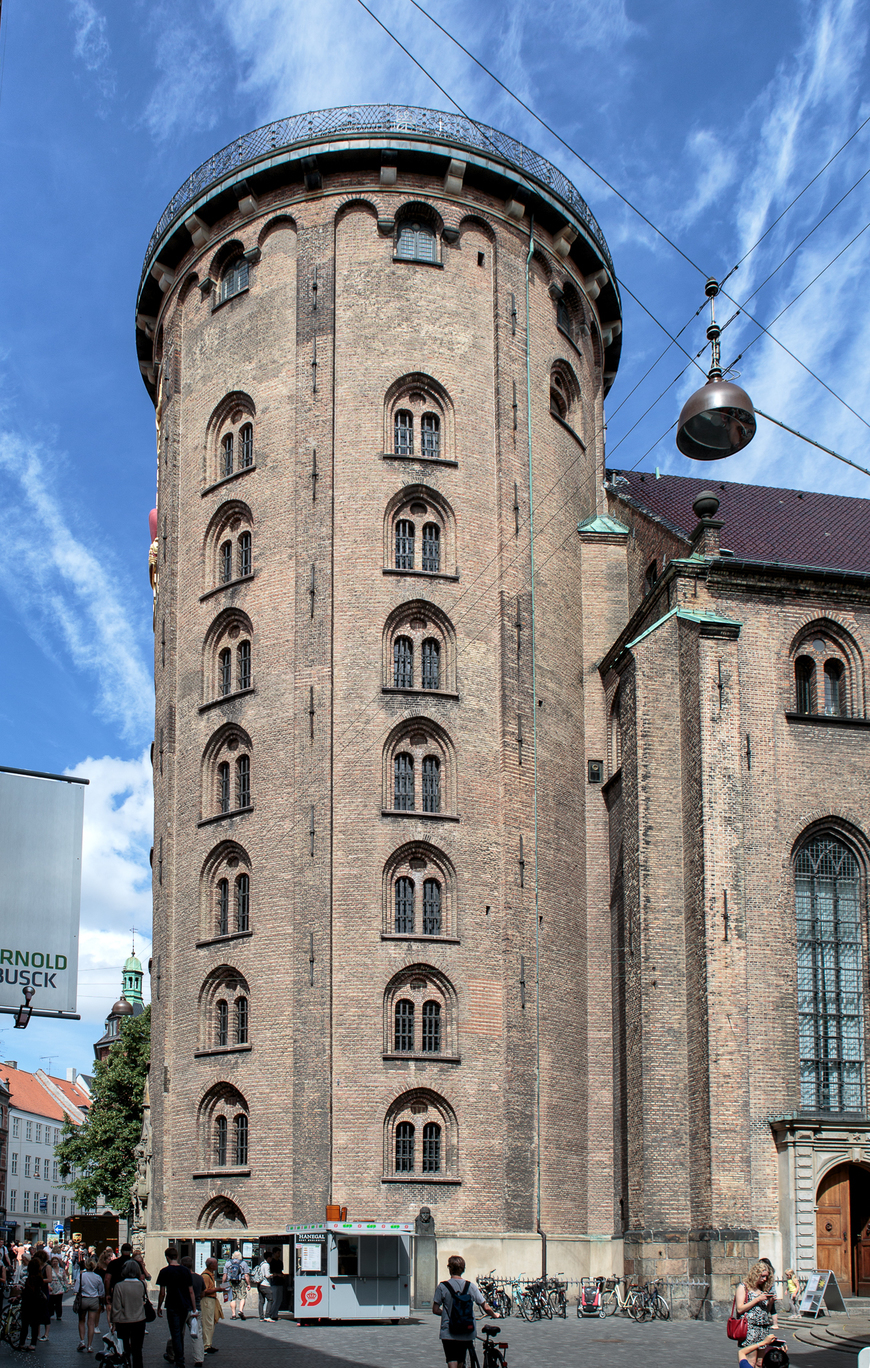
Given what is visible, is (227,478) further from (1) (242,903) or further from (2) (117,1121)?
(2) (117,1121)

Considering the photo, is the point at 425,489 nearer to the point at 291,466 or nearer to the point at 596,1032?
the point at 291,466

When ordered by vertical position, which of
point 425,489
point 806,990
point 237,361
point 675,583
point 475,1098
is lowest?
point 475,1098

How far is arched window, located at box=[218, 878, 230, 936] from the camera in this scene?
32844mm

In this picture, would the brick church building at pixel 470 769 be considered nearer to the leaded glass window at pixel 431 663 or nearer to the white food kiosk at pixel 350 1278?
the leaded glass window at pixel 431 663

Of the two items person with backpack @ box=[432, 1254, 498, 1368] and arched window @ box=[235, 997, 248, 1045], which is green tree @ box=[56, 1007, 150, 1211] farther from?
person with backpack @ box=[432, 1254, 498, 1368]

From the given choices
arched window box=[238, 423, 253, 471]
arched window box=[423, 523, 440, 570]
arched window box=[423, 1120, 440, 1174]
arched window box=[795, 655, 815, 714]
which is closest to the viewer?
arched window box=[423, 1120, 440, 1174]

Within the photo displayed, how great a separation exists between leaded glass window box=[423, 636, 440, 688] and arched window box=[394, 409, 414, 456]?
4556mm

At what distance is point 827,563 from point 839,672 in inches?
159

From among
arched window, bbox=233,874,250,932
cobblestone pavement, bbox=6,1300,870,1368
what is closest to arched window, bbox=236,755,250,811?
arched window, bbox=233,874,250,932

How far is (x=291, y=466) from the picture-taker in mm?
34344

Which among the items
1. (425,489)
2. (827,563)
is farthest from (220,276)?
(827,563)

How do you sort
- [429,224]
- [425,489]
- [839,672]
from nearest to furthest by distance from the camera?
1. [839,672]
2. [425,489]
3. [429,224]

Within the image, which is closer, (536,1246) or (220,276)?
(536,1246)

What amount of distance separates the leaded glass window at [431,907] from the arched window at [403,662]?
437 cm
